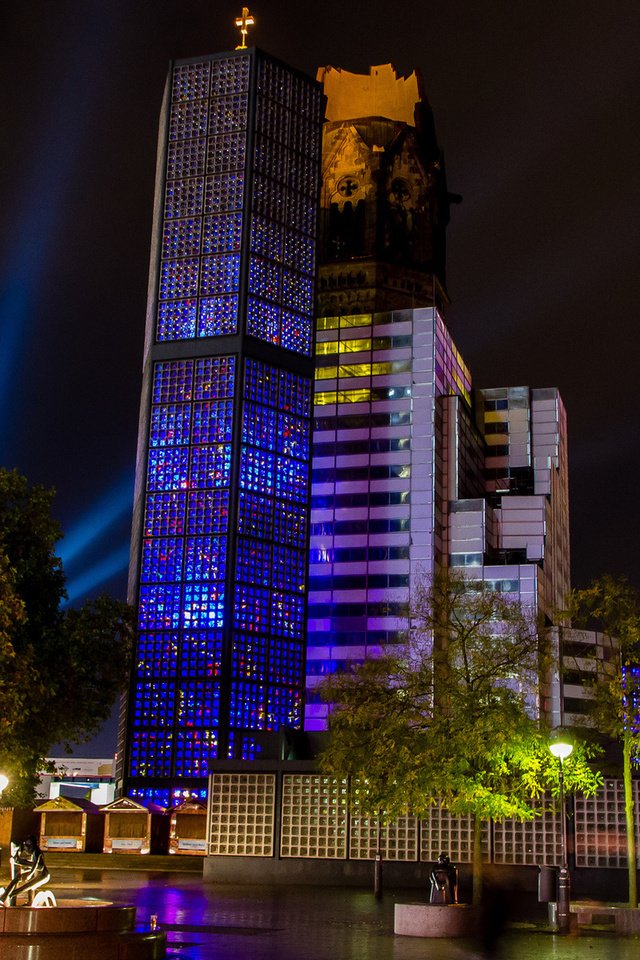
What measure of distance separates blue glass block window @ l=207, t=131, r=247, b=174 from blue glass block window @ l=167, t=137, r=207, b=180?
0.81 meters

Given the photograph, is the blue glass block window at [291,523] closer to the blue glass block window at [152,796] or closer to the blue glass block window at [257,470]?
the blue glass block window at [257,470]

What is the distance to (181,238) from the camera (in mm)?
119562

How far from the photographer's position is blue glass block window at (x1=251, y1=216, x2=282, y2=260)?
390ft

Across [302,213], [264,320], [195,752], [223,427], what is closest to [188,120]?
[302,213]

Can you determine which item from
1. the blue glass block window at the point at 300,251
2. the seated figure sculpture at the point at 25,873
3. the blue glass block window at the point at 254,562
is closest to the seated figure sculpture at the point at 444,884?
the seated figure sculpture at the point at 25,873

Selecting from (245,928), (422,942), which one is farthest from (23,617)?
(422,942)

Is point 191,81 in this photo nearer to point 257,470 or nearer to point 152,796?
point 257,470

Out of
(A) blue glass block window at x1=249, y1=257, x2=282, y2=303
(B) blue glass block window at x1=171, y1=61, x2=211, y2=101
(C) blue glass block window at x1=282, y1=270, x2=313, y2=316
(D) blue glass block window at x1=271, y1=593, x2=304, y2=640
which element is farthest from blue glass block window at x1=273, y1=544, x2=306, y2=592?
(B) blue glass block window at x1=171, y1=61, x2=211, y2=101

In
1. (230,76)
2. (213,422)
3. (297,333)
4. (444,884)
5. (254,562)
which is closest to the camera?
(444,884)

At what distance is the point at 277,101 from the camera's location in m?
124

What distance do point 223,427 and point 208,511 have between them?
8.17 metres

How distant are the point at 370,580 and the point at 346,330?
30.1 meters

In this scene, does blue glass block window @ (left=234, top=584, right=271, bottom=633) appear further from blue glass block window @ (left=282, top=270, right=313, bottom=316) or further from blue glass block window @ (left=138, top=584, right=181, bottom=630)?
blue glass block window @ (left=282, top=270, right=313, bottom=316)

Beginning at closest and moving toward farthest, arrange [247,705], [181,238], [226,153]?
Answer: [247,705]
[181,238]
[226,153]
